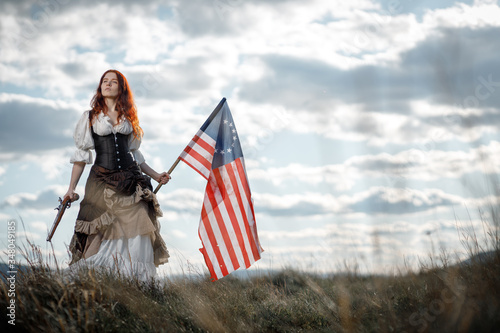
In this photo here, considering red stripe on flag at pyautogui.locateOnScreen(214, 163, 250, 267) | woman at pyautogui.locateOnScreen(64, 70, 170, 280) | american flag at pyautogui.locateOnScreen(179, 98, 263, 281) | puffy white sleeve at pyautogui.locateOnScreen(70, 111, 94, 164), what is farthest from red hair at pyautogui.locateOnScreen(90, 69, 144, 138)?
red stripe on flag at pyautogui.locateOnScreen(214, 163, 250, 267)

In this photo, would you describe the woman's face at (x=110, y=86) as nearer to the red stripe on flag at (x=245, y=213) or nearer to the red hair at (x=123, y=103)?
the red hair at (x=123, y=103)

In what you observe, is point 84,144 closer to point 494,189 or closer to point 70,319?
point 70,319

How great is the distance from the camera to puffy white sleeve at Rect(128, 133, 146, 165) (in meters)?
5.30

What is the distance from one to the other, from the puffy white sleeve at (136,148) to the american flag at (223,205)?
47 centimetres

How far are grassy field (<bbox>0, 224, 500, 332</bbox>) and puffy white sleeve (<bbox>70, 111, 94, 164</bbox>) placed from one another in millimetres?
1082

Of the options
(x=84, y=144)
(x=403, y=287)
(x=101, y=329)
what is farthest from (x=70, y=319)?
(x=403, y=287)

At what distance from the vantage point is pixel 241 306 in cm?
526

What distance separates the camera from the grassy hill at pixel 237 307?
3.47 metres

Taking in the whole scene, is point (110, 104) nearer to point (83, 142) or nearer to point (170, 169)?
point (83, 142)

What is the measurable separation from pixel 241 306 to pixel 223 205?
3.86 feet

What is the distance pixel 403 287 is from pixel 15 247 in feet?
13.2

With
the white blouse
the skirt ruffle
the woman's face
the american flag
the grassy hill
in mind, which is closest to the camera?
the grassy hill

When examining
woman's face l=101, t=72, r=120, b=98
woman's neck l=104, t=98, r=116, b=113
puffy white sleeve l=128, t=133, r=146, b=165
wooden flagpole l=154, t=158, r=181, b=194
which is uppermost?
woman's face l=101, t=72, r=120, b=98

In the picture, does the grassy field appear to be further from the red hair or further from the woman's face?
the woman's face
